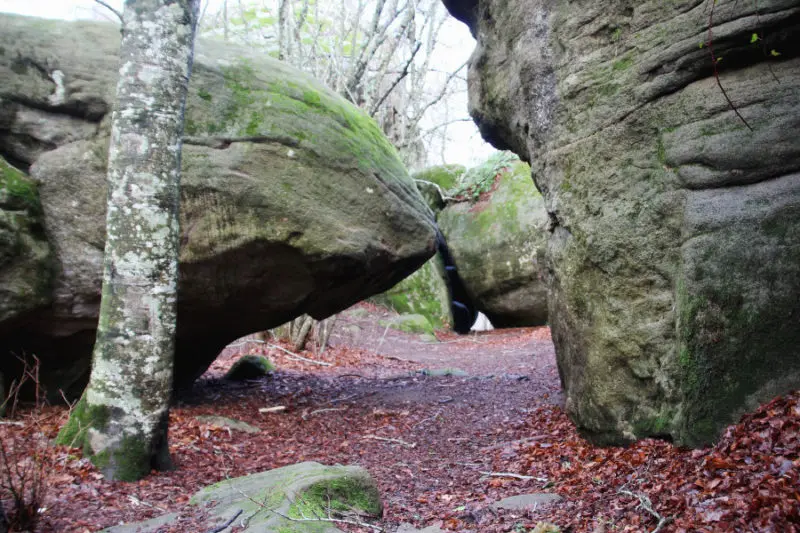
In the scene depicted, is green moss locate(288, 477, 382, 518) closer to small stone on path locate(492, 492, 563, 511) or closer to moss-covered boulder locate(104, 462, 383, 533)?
moss-covered boulder locate(104, 462, 383, 533)

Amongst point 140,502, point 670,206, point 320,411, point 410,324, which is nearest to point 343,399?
point 320,411

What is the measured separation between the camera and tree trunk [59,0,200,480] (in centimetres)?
458

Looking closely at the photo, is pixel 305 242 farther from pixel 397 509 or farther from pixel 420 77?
pixel 420 77

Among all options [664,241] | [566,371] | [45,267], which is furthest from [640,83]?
[45,267]

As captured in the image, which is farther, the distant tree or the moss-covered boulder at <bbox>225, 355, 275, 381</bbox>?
the distant tree

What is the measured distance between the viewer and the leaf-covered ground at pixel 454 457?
3.29m

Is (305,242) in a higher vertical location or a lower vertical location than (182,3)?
lower

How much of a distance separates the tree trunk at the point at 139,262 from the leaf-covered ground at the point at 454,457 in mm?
293

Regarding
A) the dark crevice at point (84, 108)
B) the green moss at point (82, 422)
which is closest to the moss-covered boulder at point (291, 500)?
the green moss at point (82, 422)

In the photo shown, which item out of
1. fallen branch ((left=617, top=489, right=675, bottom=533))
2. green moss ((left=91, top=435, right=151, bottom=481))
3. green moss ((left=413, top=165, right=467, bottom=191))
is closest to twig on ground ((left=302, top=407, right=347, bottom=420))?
green moss ((left=91, top=435, right=151, bottom=481))

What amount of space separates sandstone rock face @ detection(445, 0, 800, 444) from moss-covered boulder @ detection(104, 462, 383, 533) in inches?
84.9

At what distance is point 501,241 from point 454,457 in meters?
11.1

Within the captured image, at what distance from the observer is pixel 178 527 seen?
3.53 m

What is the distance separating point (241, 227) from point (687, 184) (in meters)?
4.26
